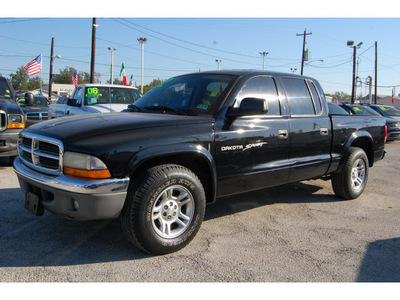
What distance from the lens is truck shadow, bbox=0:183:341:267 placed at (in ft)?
10.2

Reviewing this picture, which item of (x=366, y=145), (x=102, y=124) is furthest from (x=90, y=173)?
(x=366, y=145)

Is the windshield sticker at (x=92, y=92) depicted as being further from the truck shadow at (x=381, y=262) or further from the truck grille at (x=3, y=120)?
the truck shadow at (x=381, y=262)

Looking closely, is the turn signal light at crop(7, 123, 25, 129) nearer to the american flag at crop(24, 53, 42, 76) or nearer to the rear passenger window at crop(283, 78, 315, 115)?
the rear passenger window at crop(283, 78, 315, 115)

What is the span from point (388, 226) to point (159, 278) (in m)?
2.98

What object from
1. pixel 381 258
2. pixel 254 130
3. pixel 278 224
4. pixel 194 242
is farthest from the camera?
pixel 278 224

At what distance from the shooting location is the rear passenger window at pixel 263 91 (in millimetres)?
3987

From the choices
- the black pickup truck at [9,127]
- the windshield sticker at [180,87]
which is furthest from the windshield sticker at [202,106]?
the black pickup truck at [9,127]

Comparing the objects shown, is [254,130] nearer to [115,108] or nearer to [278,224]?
[278,224]

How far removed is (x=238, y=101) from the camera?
3873mm

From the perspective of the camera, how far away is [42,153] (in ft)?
10.4

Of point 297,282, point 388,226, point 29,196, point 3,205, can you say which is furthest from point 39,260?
point 388,226

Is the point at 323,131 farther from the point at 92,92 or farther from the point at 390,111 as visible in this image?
the point at 390,111

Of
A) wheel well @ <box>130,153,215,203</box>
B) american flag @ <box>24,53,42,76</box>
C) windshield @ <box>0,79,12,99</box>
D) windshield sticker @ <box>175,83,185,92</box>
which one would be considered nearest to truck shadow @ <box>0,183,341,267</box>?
wheel well @ <box>130,153,215,203</box>

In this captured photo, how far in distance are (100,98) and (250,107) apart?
6838 millimetres
